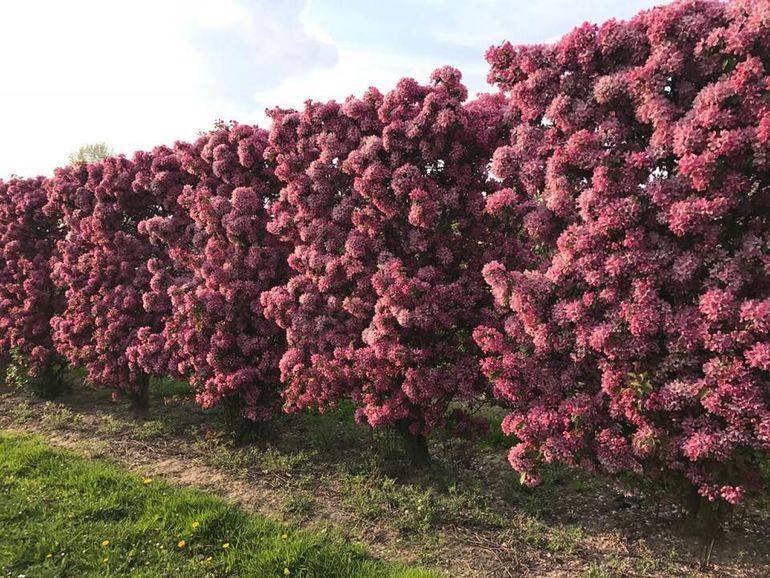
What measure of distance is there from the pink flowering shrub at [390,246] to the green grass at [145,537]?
1378 mm

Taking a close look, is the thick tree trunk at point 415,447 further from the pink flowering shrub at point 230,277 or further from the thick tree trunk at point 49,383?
the thick tree trunk at point 49,383

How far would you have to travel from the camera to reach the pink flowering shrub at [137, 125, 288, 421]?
6.20 metres

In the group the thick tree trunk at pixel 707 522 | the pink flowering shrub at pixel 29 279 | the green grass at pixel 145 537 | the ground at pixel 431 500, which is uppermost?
the pink flowering shrub at pixel 29 279

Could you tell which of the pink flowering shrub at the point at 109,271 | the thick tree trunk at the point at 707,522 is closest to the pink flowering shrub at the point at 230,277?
the pink flowering shrub at the point at 109,271

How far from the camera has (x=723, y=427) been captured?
3.56 m

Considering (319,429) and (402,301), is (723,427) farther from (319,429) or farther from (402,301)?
(319,429)

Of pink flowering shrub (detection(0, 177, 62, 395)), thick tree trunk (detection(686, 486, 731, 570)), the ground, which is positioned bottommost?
the ground

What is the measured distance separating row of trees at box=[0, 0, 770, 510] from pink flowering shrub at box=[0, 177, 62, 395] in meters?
1.56

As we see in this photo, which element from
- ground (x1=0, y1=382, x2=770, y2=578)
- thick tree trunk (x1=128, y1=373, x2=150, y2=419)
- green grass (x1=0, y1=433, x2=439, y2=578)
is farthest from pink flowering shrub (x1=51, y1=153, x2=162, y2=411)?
green grass (x1=0, y1=433, x2=439, y2=578)

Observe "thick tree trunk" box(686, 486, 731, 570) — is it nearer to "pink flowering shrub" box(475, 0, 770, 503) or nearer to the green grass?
"pink flowering shrub" box(475, 0, 770, 503)

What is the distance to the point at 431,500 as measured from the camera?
5.06 meters

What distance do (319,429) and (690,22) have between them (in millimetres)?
5756

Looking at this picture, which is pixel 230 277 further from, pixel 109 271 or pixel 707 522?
pixel 707 522

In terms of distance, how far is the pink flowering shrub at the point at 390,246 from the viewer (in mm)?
4840
